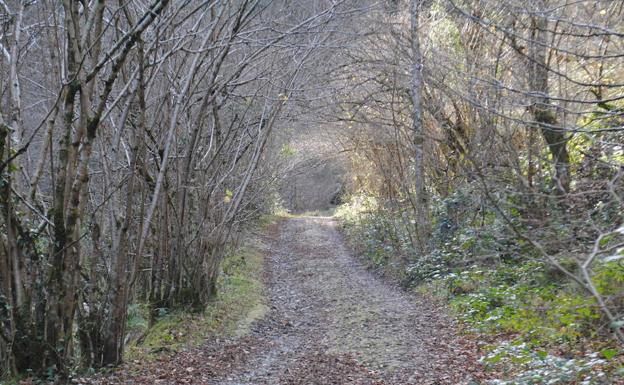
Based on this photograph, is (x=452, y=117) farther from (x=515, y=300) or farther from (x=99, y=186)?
(x=99, y=186)

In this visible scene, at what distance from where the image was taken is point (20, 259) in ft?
17.7

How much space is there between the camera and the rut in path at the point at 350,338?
6457 mm

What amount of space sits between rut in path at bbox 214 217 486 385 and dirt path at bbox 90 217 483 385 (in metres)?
0.01

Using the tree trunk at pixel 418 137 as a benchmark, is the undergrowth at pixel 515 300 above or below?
below

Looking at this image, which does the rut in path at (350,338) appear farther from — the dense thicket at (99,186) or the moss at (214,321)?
the dense thicket at (99,186)

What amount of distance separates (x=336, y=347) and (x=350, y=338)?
1.49 feet

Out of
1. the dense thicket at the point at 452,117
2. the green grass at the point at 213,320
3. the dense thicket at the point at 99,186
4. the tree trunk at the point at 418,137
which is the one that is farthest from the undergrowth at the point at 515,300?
the dense thicket at the point at 99,186

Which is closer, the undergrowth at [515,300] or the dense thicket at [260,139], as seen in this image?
the undergrowth at [515,300]

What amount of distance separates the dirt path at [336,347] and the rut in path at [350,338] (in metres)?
0.01

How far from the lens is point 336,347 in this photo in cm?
776

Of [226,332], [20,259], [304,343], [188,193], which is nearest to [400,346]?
[304,343]

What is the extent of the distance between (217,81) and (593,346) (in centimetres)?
580

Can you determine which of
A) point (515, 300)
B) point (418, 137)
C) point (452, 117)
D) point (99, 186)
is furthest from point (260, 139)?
point (452, 117)

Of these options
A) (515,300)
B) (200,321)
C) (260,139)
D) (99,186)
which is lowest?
(515,300)
